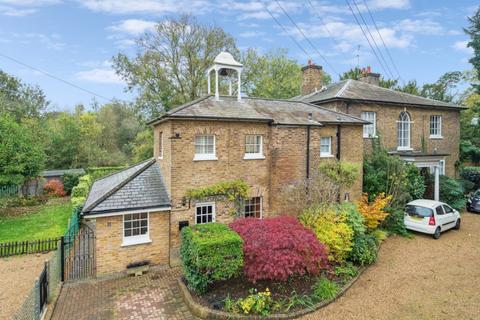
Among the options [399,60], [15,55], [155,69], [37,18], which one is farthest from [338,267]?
[155,69]

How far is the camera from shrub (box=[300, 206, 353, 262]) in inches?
443

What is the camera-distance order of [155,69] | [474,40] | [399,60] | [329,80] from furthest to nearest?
[329,80], [155,69], [474,40], [399,60]

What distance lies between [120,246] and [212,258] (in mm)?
4712

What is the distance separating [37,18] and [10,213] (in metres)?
15.5

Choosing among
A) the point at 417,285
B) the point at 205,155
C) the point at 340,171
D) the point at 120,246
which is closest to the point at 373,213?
the point at 340,171

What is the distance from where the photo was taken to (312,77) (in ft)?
82.9

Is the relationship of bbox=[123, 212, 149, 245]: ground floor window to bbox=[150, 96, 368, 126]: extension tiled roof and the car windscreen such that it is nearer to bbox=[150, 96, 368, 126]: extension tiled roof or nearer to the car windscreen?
bbox=[150, 96, 368, 126]: extension tiled roof

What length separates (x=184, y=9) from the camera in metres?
29.7

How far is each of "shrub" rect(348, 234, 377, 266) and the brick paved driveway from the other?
286 inches

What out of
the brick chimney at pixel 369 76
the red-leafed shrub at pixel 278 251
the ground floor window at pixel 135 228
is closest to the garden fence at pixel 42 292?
the ground floor window at pixel 135 228

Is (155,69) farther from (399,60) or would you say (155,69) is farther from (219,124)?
(399,60)

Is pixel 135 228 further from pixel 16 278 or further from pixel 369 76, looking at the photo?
pixel 369 76

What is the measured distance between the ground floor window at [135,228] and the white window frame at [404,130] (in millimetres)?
20141

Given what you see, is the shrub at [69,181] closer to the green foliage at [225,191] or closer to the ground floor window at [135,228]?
the ground floor window at [135,228]
